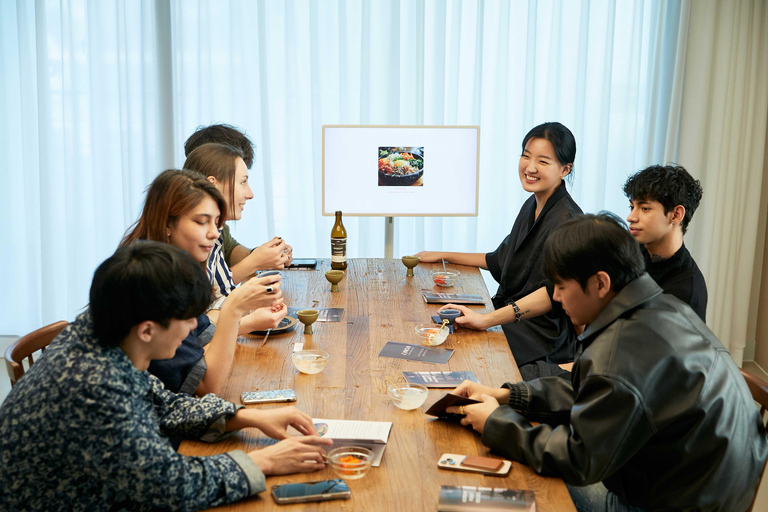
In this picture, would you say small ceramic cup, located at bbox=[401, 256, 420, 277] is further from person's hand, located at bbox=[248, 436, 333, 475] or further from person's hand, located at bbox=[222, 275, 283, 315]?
person's hand, located at bbox=[248, 436, 333, 475]

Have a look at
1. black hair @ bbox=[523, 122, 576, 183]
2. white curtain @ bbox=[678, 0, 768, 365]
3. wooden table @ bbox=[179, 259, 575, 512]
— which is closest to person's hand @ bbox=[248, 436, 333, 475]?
wooden table @ bbox=[179, 259, 575, 512]

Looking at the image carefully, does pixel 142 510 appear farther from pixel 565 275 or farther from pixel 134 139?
pixel 134 139

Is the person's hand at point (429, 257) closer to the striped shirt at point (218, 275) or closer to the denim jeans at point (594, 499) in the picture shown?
the striped shirt at point (218, 275)

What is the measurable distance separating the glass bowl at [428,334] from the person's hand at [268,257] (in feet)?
2.81

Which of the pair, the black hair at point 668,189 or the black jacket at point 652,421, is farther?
the black hair at point 668,189

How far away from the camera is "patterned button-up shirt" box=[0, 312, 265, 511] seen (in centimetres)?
113

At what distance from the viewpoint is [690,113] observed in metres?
4.04

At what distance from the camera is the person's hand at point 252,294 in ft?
5.89

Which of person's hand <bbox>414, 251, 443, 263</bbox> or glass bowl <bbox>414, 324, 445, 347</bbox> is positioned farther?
person's hand <bbox>414, 251, 443, 263</bbox>

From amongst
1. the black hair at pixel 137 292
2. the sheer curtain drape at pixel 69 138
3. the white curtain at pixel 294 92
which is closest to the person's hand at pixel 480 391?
the black hair at pixel 137 292

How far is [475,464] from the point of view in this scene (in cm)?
136

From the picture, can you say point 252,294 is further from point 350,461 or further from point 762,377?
point 762,377

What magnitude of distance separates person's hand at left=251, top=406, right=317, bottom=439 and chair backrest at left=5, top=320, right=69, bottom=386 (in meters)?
0.66

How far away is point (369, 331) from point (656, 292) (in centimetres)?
100
